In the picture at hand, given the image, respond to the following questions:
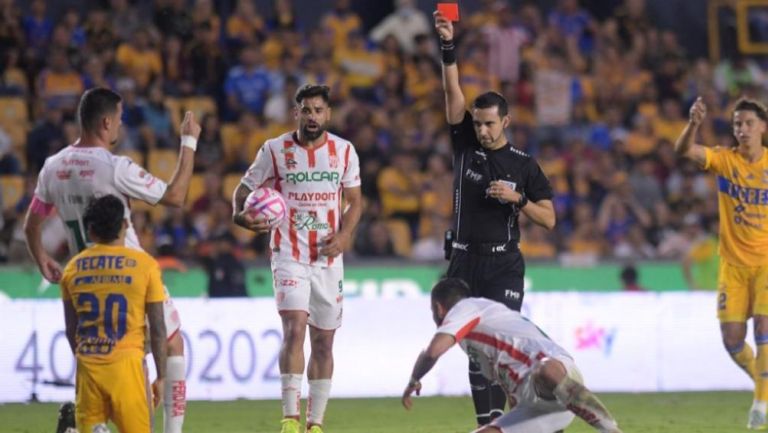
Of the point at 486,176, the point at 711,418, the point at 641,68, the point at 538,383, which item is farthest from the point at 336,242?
the point at 641,68

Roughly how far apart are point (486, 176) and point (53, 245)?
8011 mm

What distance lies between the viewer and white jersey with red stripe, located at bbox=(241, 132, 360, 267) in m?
10.7

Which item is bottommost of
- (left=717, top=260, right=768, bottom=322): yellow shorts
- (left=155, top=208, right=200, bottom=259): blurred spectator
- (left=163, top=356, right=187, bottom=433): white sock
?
(left=163, top=356, right=187, bottom=433): white sock

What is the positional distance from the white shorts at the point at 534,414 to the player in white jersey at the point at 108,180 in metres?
2.06

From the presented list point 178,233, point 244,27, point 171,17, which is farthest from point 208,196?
point 244,27

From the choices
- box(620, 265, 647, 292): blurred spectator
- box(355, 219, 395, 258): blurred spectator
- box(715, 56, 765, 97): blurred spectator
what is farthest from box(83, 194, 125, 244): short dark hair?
box(715, 56, 765, 97): blurred spectator

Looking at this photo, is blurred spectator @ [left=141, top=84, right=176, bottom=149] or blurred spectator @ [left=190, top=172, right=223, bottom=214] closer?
blurred spectator @ [left=190, top=172, right=223, bottom=214]

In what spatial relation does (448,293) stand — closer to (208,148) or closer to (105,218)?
(105,218)

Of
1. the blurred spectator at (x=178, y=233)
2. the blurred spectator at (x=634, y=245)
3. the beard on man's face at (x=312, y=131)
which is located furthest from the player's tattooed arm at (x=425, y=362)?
the blurred spectator at (x=634, y=245)

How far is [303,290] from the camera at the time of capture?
1059cm

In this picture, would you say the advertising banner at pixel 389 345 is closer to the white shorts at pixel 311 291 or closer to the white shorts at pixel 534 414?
the white shorts at pixel 311 291

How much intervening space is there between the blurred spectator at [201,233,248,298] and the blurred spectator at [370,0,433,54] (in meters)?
6.38

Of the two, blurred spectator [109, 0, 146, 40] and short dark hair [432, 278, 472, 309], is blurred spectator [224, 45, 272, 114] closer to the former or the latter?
blurred spectator [109, 0, 146, 40]

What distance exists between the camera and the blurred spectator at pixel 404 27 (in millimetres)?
22469
